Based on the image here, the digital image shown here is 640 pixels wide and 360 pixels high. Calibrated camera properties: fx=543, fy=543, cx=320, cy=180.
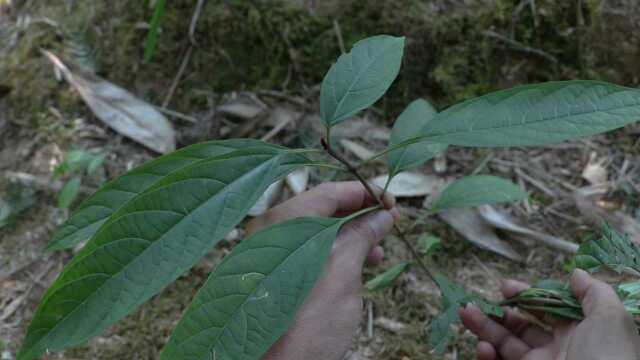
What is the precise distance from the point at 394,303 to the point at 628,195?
0.80 meters

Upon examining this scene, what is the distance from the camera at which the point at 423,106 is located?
4.25 ft

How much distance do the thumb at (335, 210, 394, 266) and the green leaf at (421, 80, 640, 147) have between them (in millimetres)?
377

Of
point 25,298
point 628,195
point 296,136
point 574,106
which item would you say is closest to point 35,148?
point 25,298

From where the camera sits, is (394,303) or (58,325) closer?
(58,325)

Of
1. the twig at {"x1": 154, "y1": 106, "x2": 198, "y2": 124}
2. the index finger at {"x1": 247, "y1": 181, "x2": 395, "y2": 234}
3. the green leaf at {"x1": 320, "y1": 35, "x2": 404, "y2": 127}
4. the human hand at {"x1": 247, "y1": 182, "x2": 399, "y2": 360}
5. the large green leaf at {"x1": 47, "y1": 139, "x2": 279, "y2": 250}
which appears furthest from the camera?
the twig at {"x1": 154, "y1": 106, "x2": 198, "y2": 124}

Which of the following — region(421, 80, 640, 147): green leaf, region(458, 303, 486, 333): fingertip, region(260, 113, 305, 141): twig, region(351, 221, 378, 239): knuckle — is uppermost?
region(421, 80, 640, 147): green leaf

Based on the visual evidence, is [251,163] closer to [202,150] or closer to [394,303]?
[202,150]

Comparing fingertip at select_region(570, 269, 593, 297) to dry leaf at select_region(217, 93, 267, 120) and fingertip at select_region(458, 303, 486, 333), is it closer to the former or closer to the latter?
fingertip at select_region(458, 303, 486, 333)

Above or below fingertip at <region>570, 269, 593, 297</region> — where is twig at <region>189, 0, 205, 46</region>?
above

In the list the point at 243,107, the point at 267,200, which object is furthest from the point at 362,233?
the point at 243,107

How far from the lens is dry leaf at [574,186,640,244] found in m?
1.58

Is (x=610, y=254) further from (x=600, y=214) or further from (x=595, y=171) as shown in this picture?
(x=595, y=171)

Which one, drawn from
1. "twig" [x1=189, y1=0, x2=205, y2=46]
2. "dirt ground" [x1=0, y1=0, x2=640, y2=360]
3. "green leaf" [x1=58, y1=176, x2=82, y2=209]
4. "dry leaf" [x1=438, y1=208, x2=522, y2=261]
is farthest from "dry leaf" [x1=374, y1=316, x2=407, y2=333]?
"twig" [x1=189, y1=0, x2=205, y2=46]

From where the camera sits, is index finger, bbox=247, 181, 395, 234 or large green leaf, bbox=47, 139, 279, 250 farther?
index finger, bbox=247, 181, 395, 234
